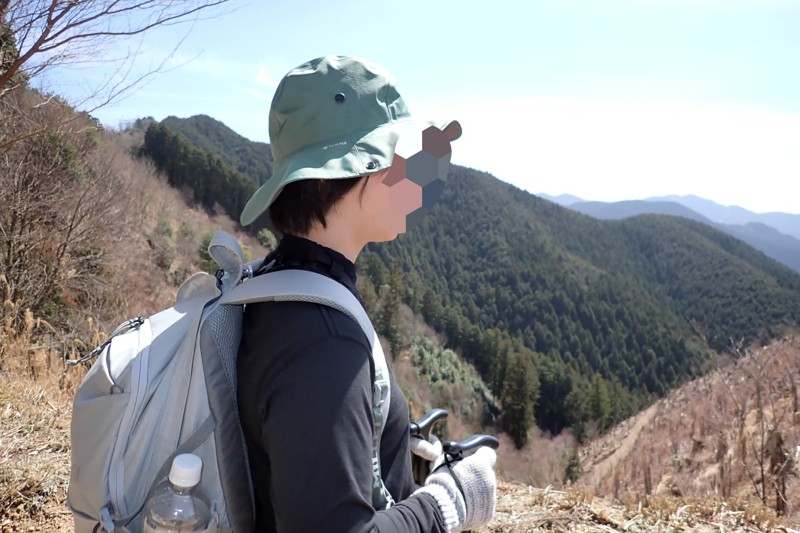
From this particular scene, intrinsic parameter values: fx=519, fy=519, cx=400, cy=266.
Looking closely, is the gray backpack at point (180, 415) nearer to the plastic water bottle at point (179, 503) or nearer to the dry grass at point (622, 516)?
the plastic water bottle at point (179, 503)

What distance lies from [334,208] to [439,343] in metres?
52.2

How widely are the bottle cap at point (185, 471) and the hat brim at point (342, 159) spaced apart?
0.53m

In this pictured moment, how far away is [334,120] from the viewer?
1102mm

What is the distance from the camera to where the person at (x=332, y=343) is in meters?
0.84

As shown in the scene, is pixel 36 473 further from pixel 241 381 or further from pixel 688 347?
pixel 688 347

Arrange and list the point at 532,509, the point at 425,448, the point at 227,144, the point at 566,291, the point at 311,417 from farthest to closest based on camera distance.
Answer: the point at 566,291 → the point at 227,144 → the point at 532,509 → the point at 425,448 → the point at 311,417

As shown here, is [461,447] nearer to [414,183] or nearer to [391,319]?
[414,183]

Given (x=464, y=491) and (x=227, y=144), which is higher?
(x=227, y=144)

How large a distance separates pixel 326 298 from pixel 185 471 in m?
0.39

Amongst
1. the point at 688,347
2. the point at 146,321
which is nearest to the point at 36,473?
the point at 146,321

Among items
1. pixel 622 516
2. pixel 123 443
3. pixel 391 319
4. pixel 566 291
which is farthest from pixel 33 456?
pixel 566 291

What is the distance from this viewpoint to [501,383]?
4803cm

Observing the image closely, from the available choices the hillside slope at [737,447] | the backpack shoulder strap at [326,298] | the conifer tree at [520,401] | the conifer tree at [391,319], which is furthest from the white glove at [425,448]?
the conifer tree at [520,401]

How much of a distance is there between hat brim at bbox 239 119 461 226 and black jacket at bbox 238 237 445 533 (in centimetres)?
27
